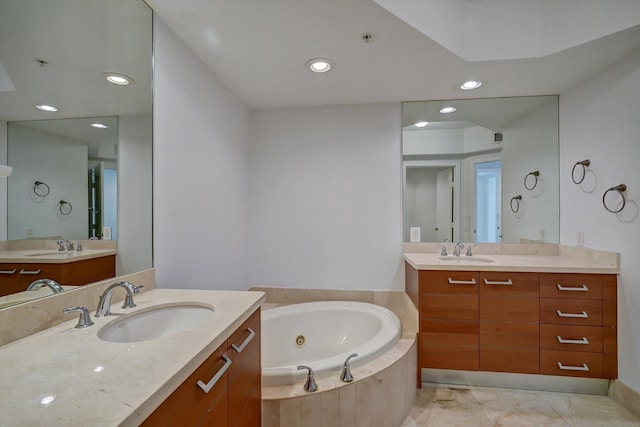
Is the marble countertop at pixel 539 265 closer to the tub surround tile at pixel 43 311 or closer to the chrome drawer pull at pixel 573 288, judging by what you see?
the chrome drawer pull at pixel 573 288

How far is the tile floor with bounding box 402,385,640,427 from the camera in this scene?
1.69 metres

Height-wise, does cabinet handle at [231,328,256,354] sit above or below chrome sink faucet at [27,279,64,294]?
below

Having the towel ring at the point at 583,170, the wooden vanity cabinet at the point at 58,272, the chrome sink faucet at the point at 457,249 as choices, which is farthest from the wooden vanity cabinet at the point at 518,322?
the wooden vanity cabinet at the point at 58,272

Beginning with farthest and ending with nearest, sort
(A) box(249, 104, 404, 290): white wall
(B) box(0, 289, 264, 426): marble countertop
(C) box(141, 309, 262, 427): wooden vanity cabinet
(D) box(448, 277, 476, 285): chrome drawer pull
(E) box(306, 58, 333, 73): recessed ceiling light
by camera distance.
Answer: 1. (A) box(249, 104, 404, 290): white wall
2. (D) box(448, 277, 476, 285): chrome drawer pull
3. (E) box(306, 58, 333, 73): recessed ceiling light
4. (C) box(141, 309, 262, 427): wooden vanity cabinet
5. (B) box(0, 289, 264, 426): marble countertop

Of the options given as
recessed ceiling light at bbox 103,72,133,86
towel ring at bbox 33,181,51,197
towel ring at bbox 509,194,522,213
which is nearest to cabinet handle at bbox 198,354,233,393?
towel ring at bbox 33,181,51,197

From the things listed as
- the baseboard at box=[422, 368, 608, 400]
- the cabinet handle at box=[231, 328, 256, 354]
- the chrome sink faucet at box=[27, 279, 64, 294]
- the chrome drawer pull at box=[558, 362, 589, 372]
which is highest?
the chrome sink faucet at box=[27, 279, 64, 294]

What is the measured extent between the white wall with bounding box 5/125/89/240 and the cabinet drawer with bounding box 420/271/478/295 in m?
1.96

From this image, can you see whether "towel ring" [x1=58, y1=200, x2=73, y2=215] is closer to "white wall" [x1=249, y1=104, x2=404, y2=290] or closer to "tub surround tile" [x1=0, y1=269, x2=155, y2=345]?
"tub surround tile" [x1=0, y1=269, x2=155, y2=345]

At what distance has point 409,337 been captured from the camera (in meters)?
1.93

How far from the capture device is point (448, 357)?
6.51 ft

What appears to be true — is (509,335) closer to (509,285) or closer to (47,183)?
(509,285)

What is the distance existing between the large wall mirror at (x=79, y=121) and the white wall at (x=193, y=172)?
0.09 meters


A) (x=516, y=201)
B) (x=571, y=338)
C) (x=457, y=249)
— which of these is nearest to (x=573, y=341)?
(x=571, y=338)

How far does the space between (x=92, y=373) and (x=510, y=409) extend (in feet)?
7.57
